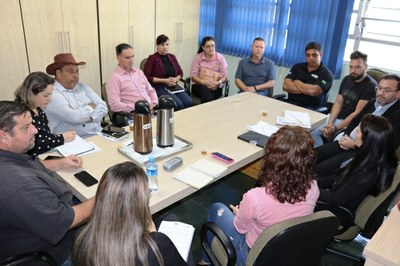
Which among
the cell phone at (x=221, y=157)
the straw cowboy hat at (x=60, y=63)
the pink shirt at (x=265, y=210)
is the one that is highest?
the straw cowboy hat at (x=60, y=63)

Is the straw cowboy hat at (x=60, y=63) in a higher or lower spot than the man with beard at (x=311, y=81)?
higher

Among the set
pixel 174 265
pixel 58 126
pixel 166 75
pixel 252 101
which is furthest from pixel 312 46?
pixel 174 265

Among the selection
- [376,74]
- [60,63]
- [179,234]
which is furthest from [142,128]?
[376,74]

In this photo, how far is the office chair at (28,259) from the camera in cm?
146

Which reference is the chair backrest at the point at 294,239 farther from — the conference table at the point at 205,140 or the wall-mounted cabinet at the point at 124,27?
the wall-mounted cabinet at the point at 124,27

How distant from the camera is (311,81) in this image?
3.92 m

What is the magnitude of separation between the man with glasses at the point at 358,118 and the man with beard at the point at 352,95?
0.69 ft

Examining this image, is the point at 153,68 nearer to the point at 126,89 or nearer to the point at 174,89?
the point at 174,89

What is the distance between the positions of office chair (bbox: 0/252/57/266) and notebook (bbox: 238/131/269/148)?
154 centimetres

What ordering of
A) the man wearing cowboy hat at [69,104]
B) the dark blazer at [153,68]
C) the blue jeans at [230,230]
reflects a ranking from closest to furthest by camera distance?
the blue jeans at [230,230]
the man wearing cowboy hat at [69,104]
the dark blazer at [153,68]

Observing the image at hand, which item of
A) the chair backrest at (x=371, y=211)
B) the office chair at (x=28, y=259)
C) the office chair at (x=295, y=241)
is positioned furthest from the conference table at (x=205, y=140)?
the chair backrest at (x=371, y=211)

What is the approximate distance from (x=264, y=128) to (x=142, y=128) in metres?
1.11

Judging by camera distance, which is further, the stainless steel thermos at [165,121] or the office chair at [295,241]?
the stainless steel thermos at [165,121]

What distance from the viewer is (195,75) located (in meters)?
4.54
